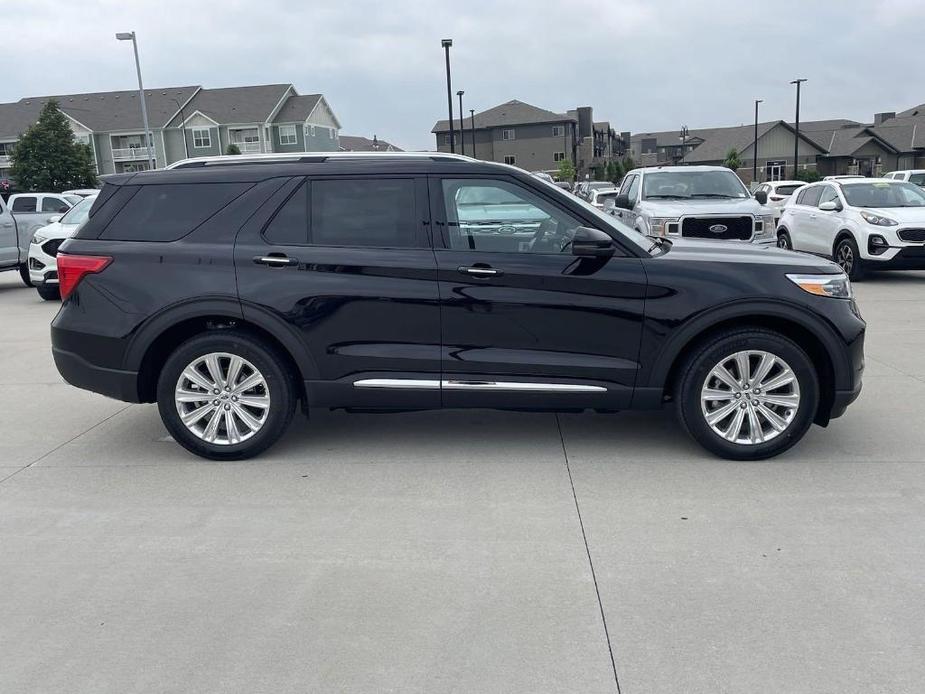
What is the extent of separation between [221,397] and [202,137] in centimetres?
7280

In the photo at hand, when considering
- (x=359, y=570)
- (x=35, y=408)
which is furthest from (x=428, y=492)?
(x=35, y=408)

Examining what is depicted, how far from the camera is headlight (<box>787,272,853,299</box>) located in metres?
5.11

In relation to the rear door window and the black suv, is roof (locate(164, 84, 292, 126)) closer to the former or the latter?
the rear door window

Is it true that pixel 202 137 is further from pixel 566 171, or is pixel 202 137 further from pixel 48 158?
pixel 566 171

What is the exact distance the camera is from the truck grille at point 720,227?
42.3 ft

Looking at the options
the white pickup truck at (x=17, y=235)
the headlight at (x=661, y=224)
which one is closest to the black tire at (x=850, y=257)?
the headlight at (x=661, y=224)

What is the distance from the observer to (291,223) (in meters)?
5.30

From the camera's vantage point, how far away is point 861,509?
4.44 meters

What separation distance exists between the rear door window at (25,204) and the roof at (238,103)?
5617 cm

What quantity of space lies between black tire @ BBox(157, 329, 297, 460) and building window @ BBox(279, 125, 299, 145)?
72.2 meters

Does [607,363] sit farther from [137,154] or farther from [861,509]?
[137,154]

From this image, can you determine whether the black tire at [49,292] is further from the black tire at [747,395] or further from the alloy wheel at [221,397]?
the black tire at [747,395]

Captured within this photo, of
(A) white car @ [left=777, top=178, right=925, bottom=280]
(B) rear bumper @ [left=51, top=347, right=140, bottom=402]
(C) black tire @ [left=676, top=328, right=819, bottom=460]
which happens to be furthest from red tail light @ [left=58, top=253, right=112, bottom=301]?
(A) white car @ [left=777, top=178, right=925, bottom=280]

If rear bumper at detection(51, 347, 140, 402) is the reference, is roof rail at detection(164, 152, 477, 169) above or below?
above
